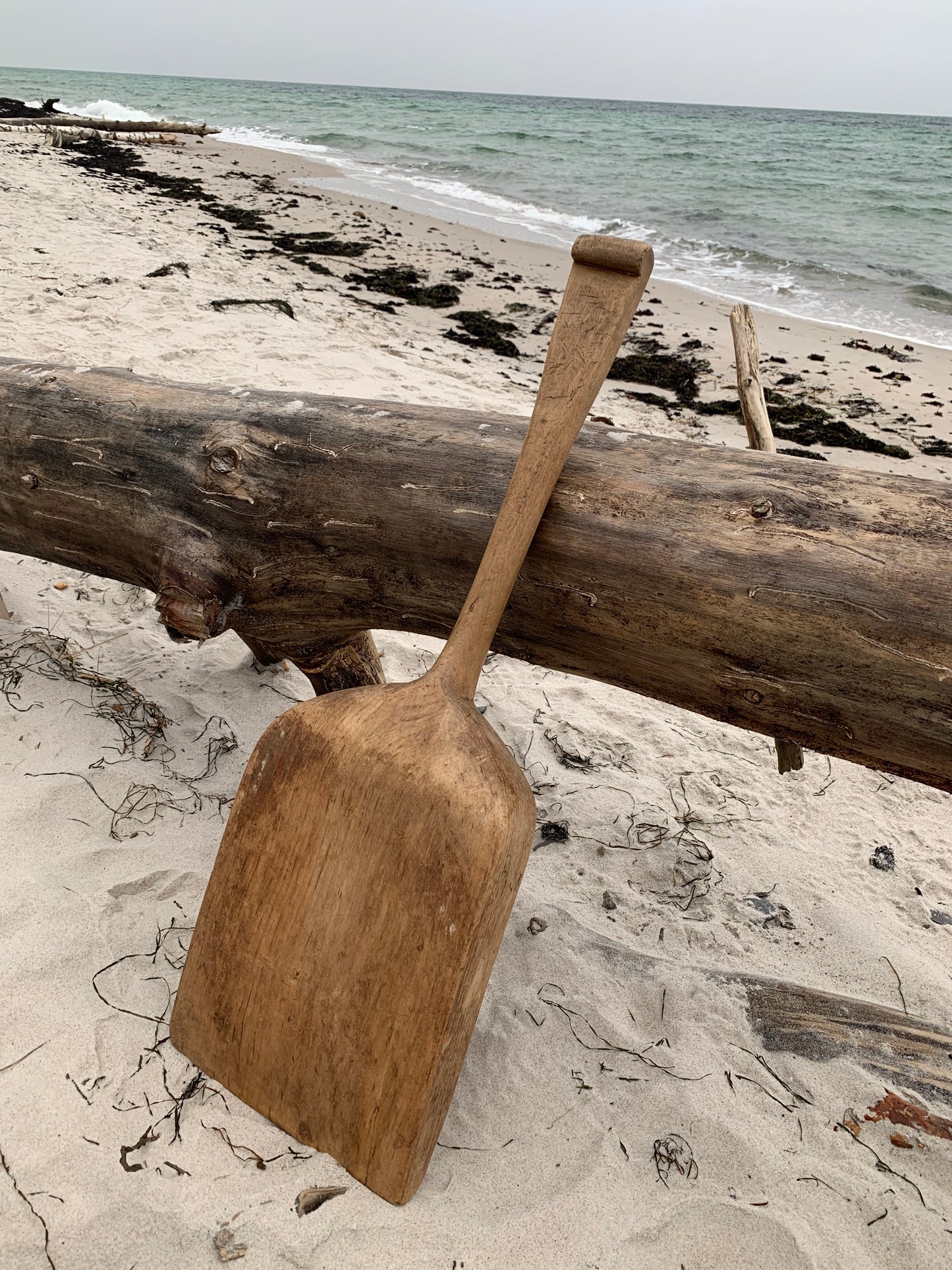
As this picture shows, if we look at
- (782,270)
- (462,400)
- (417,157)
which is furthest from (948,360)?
(417,157)

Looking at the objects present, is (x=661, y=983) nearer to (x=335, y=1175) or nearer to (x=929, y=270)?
(x=335, y=1175)

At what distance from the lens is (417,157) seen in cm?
1720

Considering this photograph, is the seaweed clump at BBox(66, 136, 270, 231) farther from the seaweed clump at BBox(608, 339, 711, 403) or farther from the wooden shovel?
the wooden shovel

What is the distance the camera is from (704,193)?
14.0m

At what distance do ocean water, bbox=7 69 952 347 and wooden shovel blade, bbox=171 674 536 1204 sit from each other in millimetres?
7679

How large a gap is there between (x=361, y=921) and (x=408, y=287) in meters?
6.68

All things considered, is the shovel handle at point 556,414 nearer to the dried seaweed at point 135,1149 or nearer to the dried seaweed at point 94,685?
the dried seaweed at point 135,1149

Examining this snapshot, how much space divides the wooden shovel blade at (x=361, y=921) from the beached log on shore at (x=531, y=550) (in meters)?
0.31

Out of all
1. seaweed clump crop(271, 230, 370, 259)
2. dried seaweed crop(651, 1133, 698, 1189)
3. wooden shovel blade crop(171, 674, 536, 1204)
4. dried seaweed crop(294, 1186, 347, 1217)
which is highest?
seaweed clump crop(271, 230, 370, 259)

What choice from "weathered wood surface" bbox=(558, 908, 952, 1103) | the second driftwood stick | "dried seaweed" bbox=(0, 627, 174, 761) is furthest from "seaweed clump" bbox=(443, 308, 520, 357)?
"weathered wood surface" bbox=(558, 908, 952, 1103)

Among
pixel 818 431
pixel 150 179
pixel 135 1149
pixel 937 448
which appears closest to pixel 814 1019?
pixel 135 1149

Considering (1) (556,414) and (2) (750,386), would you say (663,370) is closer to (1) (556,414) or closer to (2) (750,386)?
(2) (750,386)

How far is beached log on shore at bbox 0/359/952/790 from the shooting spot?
1217 millimetres

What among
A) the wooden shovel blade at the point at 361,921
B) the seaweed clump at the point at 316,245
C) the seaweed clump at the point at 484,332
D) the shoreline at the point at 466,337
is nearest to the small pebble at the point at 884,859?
the wooden shovel blade at the point at 361,921
